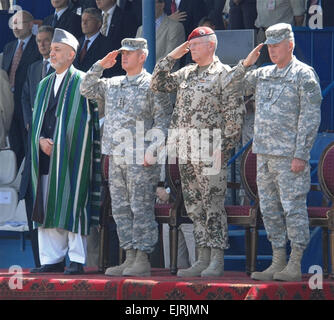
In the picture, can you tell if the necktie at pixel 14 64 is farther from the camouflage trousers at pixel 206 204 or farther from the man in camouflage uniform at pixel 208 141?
the camouflage trousers at pixel 206 204

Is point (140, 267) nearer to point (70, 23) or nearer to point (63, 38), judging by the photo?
point (63, 38)

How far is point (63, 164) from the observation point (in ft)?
31.8

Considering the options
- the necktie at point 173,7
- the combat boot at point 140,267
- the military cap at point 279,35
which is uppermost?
the necktie at point 173,7

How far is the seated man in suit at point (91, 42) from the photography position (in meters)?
12.0

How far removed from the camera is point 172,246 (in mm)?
9602

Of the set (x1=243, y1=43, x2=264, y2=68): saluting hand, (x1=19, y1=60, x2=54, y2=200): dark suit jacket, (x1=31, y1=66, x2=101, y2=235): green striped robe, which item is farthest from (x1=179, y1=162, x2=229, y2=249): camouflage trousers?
(x1=19, y1=60, x2=54, y2=200): dark suit jacket

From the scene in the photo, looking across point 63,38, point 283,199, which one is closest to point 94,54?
point 63,38

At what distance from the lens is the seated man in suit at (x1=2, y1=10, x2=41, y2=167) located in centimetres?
1260

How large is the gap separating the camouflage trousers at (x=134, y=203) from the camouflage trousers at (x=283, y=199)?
3.32 feet

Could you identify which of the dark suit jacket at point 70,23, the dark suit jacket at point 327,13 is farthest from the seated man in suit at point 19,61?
the dark suit jacket at point 327,13

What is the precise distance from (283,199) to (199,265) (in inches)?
36.5

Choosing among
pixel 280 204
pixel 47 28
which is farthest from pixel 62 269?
pixel 47 28
